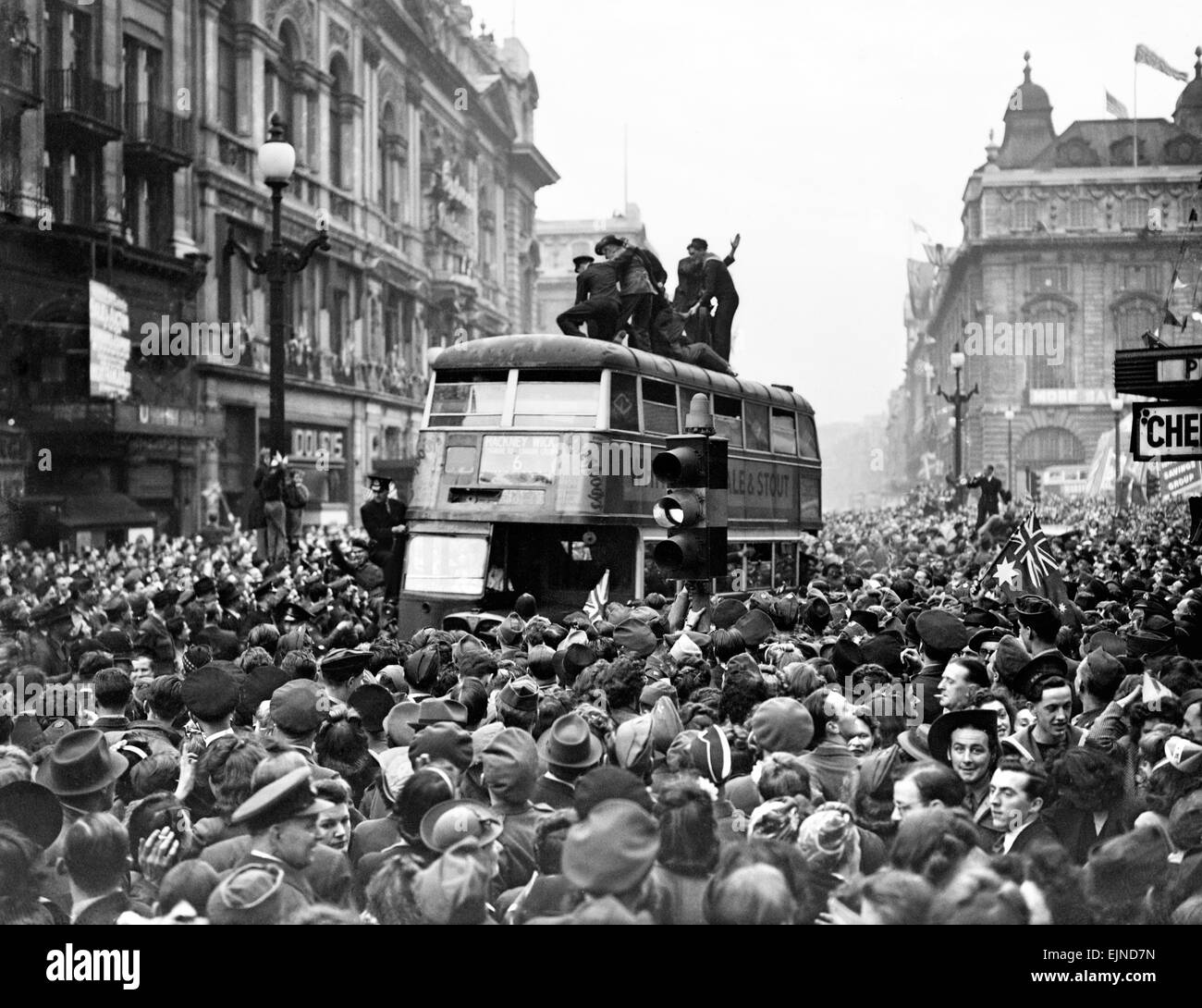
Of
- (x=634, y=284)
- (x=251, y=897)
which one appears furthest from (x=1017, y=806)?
(x=634, y=284)

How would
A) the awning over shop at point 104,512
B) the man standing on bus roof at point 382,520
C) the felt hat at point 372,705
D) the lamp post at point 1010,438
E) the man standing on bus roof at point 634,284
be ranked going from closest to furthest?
the felt hat at point 372,705 < the man standing on bus roof at point 634,284 < the man standing on bus roof at point 382,520 < the awning over shop at point 104,512 < the lamp post at point 1010,438

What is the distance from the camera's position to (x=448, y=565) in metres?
13.7

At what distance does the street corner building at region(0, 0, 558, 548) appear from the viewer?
857 inches

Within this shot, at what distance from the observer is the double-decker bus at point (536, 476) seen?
44.8 ft

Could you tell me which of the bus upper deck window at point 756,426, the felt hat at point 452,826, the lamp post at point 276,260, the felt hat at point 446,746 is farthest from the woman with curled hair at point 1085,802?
the lamp post at point 276,260

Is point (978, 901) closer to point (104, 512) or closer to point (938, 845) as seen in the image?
point (938, 845)

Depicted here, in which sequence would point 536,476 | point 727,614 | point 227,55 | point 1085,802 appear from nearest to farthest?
1. point 1085,802
2. point 727,614
3. point 536,476
4. point 227,55

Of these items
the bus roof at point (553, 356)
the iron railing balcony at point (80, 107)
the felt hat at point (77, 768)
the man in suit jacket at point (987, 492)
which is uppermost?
the iron railing balcony at point (80, 107)

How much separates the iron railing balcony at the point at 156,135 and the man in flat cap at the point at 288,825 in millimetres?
21522

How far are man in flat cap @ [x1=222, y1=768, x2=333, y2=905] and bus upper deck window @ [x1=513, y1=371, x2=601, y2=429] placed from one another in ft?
29.8

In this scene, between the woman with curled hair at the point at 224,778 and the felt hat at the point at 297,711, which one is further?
the felt hat at the point at 297,711

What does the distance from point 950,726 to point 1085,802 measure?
0.62 metres

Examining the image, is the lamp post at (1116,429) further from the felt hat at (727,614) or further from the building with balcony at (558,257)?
the felt hat at (727,614)
